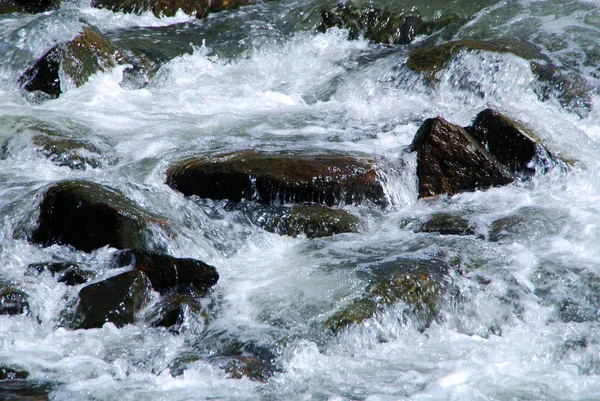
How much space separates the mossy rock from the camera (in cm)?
603

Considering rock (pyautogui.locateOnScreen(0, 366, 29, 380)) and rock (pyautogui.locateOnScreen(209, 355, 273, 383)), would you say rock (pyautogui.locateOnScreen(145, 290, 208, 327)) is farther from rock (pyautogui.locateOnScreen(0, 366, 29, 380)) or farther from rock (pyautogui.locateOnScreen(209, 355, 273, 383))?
rock (pyautogui.locateOnScreen(0, 366, 29, 380))

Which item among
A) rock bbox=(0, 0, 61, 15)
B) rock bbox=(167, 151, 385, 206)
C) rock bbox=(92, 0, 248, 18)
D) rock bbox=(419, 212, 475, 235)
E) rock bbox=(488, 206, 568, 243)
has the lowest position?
rock bbox=(419, 212, 475, 235)

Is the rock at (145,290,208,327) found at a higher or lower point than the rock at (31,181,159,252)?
lower

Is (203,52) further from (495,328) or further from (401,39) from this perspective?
(495,328)

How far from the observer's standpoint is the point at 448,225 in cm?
516

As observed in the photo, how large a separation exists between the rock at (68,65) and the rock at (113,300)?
4.66 metres

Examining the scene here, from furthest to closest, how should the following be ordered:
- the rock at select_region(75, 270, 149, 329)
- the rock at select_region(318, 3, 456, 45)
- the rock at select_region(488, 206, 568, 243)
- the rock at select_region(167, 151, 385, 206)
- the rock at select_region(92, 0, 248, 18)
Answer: the rock at select_region(92, 0, 248, 18), the rock at select_region(318, 3, 456, 45), the rock at select_region(167, 151, 385, 206), the rock at select_region(488, 206, 568, 243), the rock at select_region(75, 270, 149, 329)

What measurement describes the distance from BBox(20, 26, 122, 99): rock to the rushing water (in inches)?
5.5

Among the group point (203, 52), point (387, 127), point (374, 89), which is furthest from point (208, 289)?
point (203, 52)

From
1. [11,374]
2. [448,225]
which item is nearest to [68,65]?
[448,225]

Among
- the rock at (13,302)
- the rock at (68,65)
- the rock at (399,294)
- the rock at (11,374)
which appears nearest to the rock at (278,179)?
the rock at (399,294)

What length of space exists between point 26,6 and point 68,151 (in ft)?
18.9

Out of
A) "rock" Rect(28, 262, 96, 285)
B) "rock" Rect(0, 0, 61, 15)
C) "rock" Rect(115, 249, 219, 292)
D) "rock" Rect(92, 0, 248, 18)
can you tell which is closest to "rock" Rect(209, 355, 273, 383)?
"rock" Rect(115, 249, 219, 292)

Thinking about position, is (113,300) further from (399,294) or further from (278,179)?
(278,179)
